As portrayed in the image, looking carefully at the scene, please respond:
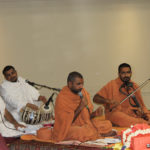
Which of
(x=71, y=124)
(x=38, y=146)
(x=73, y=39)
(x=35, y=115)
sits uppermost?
(x=73, y=39)

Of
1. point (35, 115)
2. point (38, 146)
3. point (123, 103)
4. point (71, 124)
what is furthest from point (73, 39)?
point (38, 146)

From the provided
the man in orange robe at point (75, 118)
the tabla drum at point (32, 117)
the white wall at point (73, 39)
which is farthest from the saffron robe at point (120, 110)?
the white wall at point (73, 39)

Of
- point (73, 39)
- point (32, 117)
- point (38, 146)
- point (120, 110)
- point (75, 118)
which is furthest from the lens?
point (73, 39)

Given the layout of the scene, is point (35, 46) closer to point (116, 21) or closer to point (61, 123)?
point (116, 21)

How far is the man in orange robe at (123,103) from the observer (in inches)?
236

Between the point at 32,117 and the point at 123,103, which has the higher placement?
the point at 123,103

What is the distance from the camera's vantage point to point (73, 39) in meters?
8.88

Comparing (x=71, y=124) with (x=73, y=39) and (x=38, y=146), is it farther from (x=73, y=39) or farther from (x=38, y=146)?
(x=73, y=39)

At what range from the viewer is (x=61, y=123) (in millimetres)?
4926

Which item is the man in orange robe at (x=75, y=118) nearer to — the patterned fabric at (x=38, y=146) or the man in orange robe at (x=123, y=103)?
the patterned fabric at (x=38, y=146)

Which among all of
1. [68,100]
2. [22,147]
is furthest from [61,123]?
[22,147]

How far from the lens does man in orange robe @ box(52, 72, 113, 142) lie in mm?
4906

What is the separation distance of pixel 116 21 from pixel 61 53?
1.71 metres

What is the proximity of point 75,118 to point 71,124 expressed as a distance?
4.9 inches
